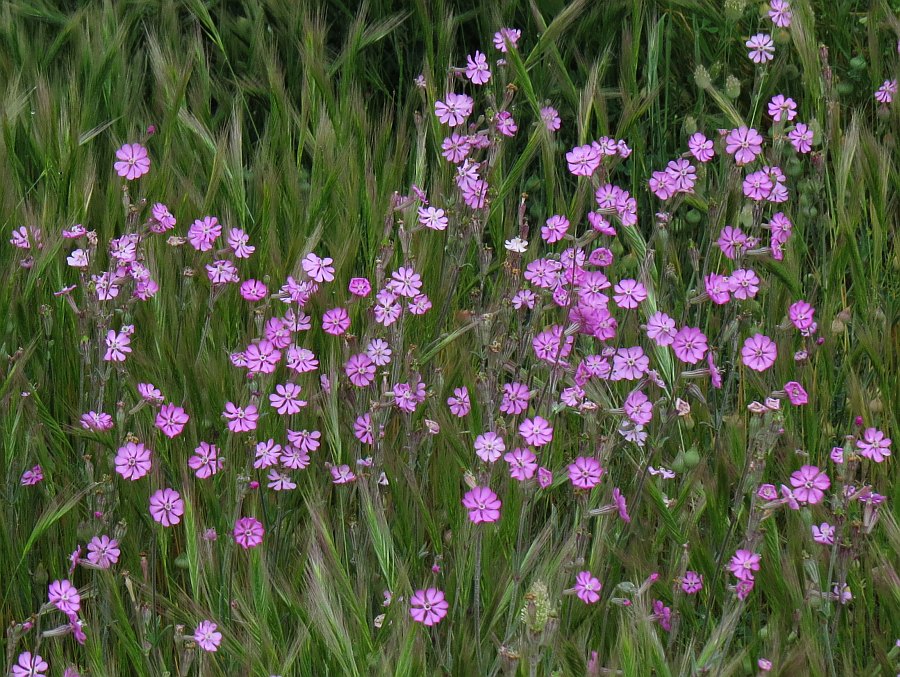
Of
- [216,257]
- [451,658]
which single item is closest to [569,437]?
[451,658]

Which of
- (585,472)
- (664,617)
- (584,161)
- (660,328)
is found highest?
(584,161)

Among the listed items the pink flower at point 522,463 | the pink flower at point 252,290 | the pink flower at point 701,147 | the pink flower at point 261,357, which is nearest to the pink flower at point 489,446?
the pink flower at point 522,463

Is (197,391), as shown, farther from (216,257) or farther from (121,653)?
(121,653)

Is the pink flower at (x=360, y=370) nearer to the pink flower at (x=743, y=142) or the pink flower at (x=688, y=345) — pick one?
the pink flower at (x=688, y=345)

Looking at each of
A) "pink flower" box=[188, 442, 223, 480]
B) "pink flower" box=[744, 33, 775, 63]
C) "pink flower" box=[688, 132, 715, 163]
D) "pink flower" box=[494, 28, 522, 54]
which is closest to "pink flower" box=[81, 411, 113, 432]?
"pink flower" box=[188, 442, 223, 480]

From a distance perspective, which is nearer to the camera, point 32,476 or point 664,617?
point 664,617

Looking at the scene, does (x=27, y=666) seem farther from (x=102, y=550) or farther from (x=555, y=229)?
(x=555, y=229)

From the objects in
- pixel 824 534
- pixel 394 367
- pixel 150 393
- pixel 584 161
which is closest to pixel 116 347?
pixel 150 393

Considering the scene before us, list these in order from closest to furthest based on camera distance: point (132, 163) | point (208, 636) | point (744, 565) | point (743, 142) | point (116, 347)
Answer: point (208, 636)
point (744, 565)
point (116, 347)
point (743, 142)
point (132, 163)
